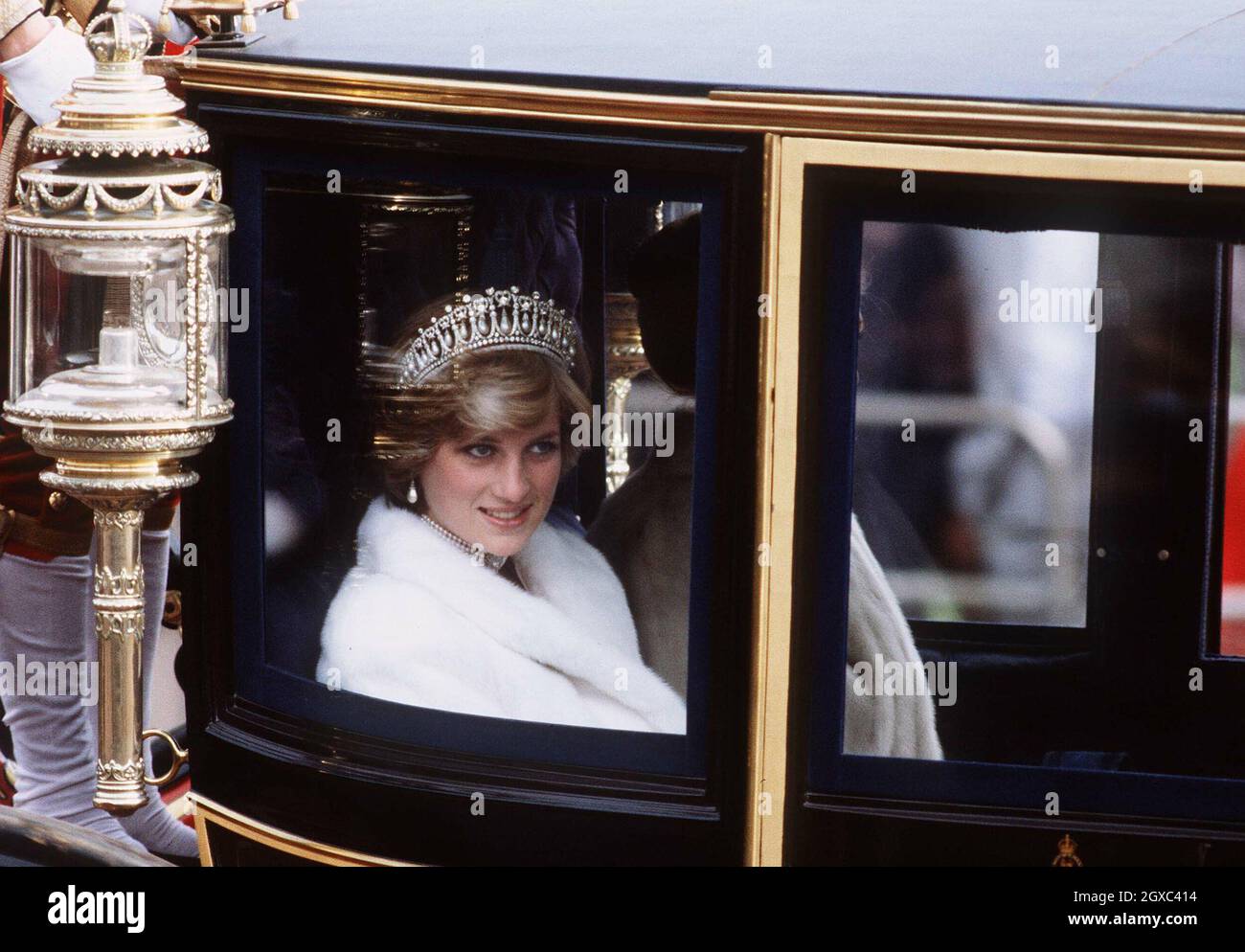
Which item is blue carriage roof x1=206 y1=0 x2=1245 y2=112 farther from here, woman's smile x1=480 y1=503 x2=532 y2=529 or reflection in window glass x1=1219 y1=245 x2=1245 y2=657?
woman's smile x1=480 y1=503 x2=532 y2=529

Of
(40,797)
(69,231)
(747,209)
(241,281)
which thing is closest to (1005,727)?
(747,209)

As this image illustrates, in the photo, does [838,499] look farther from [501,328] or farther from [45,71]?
[45,71]

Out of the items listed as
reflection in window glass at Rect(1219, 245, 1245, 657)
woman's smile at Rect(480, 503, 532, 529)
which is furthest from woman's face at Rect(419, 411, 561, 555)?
reflection in window glass at Rect(1219, 245, 1245, 657)

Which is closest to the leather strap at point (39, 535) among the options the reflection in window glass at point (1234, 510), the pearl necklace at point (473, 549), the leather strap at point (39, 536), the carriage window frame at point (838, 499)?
the leather strap at point (39, 536)

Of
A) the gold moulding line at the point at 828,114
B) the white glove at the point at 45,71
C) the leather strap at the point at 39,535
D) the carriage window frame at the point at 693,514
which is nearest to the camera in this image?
the gold moulding line at the point at 828,114

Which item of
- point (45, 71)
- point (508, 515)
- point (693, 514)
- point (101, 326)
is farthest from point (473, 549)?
point (45, 71)

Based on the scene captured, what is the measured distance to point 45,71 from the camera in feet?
9.77

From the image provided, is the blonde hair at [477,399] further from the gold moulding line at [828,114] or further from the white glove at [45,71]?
the white glove at [45,71]

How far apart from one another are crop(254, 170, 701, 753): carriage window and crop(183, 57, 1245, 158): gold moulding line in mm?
105

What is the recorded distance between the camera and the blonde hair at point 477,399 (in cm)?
221

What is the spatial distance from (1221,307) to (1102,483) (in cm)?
24

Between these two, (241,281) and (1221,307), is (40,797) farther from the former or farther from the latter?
(1221,307)

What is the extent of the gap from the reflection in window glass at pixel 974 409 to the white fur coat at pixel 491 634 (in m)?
0.34

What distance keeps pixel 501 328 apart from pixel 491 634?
37cm
